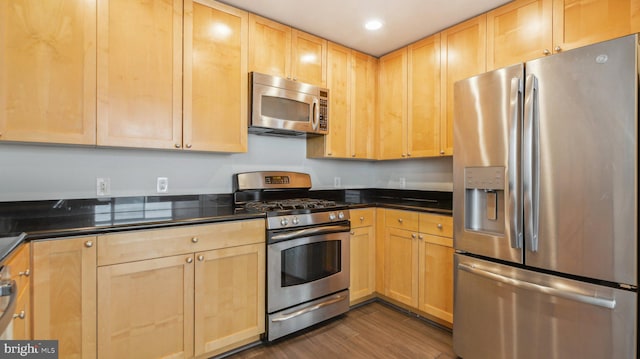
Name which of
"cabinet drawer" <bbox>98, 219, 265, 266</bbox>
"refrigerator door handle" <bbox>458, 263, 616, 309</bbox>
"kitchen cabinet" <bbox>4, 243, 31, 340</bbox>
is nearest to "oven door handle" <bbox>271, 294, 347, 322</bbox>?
"cabinet drawer" <bbox>98, 219, 265, 266</bbox>

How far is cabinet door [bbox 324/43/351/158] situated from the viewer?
9.46ft

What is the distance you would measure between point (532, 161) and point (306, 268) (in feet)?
5.32

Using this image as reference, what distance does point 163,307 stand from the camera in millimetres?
1746

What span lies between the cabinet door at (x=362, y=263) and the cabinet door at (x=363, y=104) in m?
0.80

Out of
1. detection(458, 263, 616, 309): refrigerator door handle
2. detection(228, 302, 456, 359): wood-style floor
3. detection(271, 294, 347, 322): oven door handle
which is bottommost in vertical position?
detection(228, 302, 456, 359): wood-style floor

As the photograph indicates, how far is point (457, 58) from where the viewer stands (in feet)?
8.31

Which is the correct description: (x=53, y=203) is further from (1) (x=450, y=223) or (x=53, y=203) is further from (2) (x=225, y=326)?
(1) (x=450, y=223)

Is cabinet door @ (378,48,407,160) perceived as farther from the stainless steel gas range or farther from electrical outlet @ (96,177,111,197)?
electrical outlet @ (96,177,111,197)

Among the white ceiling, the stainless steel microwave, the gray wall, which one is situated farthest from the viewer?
the stainless steel microwave

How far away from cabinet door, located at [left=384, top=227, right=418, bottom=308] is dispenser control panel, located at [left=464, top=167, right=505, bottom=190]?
799mm

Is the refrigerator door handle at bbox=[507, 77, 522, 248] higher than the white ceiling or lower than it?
lower

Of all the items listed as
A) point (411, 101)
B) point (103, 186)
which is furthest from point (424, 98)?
point (103, 186)

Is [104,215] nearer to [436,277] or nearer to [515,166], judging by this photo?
[436,277]

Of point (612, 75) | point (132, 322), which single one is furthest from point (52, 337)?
point (612, 75)
